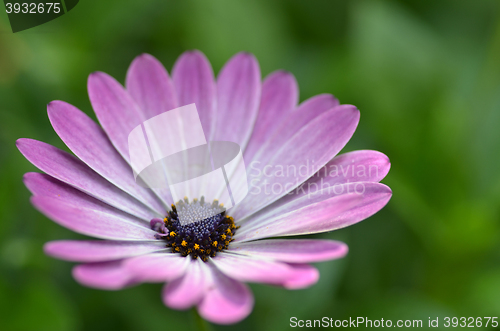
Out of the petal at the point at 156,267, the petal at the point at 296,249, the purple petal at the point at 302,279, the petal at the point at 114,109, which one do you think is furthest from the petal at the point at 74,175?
the purple petal at the point at 302,279

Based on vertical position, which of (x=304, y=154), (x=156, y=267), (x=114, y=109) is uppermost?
(x=114, y=109)

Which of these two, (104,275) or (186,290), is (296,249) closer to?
(186,290)

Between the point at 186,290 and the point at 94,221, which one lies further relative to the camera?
the point at 94,221

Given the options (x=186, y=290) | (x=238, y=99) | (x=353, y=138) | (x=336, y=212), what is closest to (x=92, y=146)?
(x=238, y=99)

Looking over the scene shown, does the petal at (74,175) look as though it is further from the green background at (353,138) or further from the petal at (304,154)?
the green background at (353,138)

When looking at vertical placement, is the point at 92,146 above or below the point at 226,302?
above

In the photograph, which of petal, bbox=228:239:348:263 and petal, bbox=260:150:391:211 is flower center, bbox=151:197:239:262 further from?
petal, bbox=260:150:391:211

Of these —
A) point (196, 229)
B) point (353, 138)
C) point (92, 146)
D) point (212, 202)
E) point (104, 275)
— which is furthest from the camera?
point (353, 138)

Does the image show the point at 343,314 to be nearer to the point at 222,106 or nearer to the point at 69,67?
the point at 222,106
